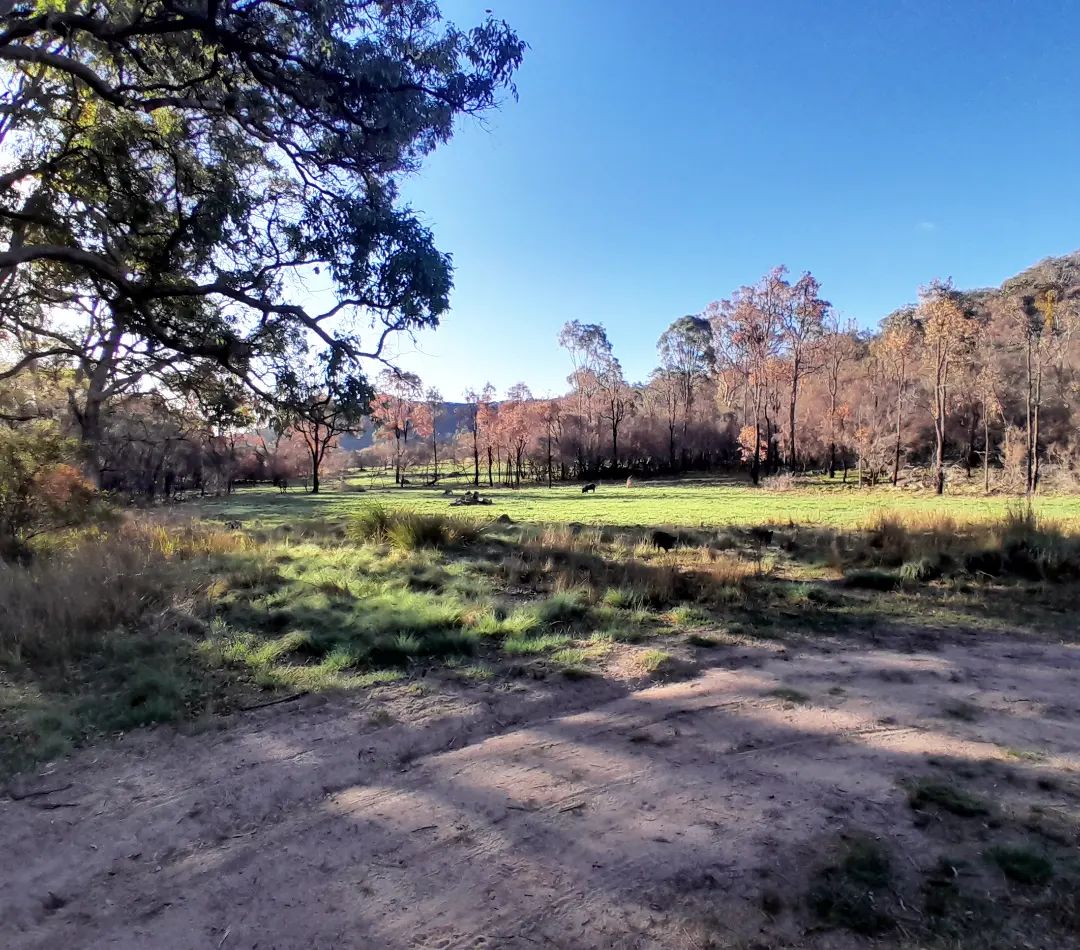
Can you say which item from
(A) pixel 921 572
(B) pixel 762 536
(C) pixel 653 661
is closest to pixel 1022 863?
(C) pixel 653 661

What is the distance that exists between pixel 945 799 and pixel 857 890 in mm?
962

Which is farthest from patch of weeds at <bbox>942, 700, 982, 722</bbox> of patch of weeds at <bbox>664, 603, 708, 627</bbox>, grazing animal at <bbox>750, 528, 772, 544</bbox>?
grazing animal at <bbox>750, 528, 772, 544</bbox>

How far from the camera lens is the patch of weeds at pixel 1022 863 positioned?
2393 mm

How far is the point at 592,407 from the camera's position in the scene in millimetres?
68750

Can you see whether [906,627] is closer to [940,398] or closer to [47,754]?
[47,754]

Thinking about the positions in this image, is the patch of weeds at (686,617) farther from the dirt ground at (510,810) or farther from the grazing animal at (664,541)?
the grazing animal at (664,541)

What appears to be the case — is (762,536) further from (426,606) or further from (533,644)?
(533,644)

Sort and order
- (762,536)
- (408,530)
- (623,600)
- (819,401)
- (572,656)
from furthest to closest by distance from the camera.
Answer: (819,401) → (762,536) → (408,530) → (623,600) → (572,656)

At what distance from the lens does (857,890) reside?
2.34 m

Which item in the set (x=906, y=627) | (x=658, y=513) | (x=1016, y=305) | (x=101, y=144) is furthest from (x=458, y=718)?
(x=1016, y=305)

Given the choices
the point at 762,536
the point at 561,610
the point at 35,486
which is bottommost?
the point at 762,536

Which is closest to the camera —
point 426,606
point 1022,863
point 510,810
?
point 1022,863

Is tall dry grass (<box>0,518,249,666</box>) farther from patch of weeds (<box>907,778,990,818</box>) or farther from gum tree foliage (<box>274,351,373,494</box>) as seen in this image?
patch of weeds (<box>907,778,990,818</box>)

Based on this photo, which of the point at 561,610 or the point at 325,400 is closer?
the point at 561,610
